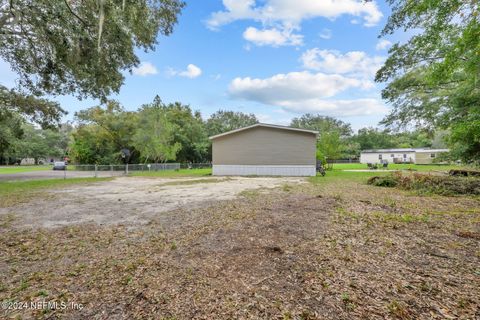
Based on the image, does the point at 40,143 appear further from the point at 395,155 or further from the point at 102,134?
the point at 395,155

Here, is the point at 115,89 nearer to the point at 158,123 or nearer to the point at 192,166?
the point at 158,123

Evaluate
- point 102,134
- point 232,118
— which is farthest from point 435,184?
point 232,118

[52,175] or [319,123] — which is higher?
[319,123]

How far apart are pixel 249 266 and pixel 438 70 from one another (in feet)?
19.6

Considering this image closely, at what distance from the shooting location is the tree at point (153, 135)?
78.7 ft

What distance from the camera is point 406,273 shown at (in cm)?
261

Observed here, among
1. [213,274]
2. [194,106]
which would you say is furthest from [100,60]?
[194,106]

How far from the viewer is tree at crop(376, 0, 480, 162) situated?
16.4 ft

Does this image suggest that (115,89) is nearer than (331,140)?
Yes

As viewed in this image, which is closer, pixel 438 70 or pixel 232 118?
pixel 438 70

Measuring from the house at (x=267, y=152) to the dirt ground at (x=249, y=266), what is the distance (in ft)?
40.8

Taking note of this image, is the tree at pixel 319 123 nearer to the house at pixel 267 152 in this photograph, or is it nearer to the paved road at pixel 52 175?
the house at pixel 267 152

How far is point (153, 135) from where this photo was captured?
79.0 feet

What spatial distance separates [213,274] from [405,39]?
1505cm
